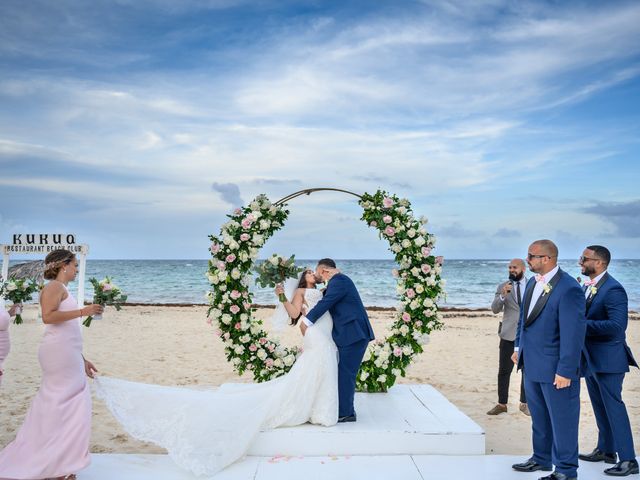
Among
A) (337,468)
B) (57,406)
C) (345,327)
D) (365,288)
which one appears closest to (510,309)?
(345,327)

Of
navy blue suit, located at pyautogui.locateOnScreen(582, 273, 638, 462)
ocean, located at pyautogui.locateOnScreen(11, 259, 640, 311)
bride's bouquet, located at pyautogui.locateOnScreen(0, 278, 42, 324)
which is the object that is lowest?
ocean, located at pyautogui.locateOnScreen(11, 259, 640, 311)

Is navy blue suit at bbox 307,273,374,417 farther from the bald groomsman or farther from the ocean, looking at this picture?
the ocean

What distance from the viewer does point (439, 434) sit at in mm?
6090

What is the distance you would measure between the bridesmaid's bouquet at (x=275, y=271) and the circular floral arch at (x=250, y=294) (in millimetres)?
612

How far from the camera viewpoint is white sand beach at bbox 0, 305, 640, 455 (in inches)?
299

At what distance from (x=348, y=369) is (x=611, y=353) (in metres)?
2.75

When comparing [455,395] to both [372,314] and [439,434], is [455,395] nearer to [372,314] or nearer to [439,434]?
[439,434]

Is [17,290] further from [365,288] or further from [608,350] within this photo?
[365,288]

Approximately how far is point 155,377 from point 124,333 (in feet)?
23.1

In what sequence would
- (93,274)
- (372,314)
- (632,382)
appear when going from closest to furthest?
1. (632,382)
2. (372,314)
3. (93,274)

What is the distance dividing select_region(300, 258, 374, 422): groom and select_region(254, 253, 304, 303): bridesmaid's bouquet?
2.02 ft

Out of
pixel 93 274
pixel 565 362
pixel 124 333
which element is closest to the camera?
pixel 565 362

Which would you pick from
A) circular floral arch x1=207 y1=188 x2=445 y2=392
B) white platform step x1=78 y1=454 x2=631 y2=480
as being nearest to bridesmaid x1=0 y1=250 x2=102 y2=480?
white platform step x1=78 y1=454 x2=631 y2=480

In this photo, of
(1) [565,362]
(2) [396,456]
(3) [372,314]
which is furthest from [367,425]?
(3) [372,314]
